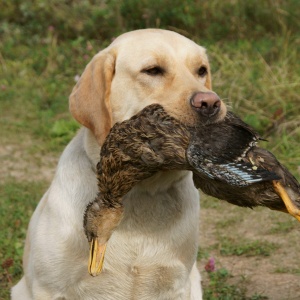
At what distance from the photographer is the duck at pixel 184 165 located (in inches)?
122

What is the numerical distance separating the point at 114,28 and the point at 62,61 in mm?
790

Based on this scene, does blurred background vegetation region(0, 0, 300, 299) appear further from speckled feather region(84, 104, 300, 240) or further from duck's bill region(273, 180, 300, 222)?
duck's bill region(273, 180, 300, 222)

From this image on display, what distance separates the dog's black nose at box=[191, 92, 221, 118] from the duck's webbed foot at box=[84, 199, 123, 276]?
55 cm

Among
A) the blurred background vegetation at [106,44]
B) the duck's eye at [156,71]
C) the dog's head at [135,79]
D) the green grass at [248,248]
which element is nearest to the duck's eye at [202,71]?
the dog's head at [135,79]

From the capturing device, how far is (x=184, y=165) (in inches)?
130

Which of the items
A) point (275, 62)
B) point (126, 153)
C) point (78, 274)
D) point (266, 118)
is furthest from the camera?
point (275, 62)

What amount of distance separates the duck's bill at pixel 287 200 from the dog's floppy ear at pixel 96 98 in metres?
1.00

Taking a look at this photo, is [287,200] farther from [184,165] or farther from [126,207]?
[126,207]

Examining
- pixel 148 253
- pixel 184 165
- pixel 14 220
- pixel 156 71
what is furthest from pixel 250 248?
pixel 184 165

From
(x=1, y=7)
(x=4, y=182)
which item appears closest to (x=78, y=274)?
(x=4, y=182)

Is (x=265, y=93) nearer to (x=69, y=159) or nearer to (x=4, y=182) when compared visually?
(x=4, y=182)

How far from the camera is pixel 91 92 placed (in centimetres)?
387

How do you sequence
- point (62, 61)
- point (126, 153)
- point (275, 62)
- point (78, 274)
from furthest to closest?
point (62, 61) < point (275, 62) < point (78, 274) < point (126, 153)

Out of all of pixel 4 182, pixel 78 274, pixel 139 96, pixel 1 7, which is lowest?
pixel 1 7
